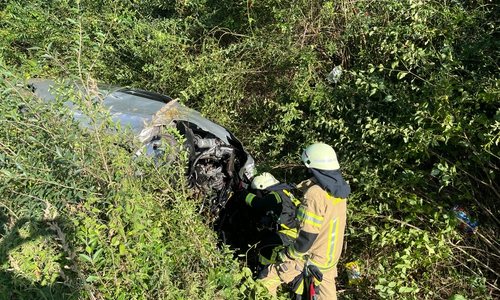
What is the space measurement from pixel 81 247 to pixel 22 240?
490 mm

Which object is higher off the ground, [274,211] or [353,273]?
[274,211]

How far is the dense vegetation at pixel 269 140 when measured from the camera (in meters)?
2.40

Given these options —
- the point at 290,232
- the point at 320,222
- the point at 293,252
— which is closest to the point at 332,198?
the point at 320,222

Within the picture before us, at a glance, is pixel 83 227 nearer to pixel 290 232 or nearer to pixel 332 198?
pixel 332 198

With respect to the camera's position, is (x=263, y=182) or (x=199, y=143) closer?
(x=263, y=182)

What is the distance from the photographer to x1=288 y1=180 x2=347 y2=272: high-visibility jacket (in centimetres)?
286

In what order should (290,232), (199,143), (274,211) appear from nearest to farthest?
(290,232)
(274,211)
(199,143)

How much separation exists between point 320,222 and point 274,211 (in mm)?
805

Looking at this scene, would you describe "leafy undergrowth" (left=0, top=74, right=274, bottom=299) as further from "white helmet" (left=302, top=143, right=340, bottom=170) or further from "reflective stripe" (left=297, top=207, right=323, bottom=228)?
"white helmet" (left=302, top=143, right=340, bottom=170)

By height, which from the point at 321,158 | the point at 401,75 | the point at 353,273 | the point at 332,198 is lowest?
the point at 353,273

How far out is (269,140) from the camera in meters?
4.96

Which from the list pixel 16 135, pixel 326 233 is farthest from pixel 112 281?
pixel 326 233

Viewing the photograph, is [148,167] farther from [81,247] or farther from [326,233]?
[326,233]

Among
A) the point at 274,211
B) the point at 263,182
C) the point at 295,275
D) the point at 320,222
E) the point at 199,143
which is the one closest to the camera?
the point at 320,222
